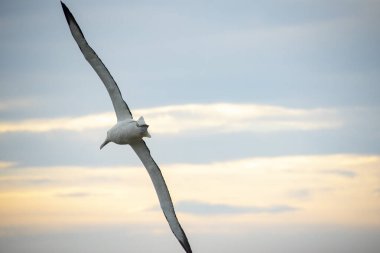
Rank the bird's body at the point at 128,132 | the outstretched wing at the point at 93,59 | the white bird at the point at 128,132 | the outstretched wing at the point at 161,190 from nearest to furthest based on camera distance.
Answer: the outstretched wing at the point at 93,59
the white bird at the point at 128,132
the bird's body at the point at 128,132
the outstretched wing at the point at 161,190

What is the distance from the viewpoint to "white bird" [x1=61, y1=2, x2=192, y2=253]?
5075 centimetres

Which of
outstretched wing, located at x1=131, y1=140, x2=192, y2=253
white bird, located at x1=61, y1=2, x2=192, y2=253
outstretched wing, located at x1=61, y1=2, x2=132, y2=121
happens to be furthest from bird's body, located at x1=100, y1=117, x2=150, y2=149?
outstretched wing, located at x1=61, y1=2, x2=132, y2=121

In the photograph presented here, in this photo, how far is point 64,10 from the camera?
168 ft

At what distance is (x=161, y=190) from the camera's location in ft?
179

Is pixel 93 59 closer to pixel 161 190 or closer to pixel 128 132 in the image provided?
pixel 128 132

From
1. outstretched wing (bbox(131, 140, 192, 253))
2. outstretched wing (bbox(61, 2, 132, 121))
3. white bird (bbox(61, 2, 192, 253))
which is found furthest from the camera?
outstretched wing (bbox(131, 140, 192, 253))

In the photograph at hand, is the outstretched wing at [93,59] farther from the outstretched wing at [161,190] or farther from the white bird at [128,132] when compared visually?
the outstretched wing at [161,190]

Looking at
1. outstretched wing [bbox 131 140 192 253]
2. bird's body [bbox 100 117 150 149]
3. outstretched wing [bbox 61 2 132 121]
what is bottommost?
outstretched wing [bbox 131 140 192 253]


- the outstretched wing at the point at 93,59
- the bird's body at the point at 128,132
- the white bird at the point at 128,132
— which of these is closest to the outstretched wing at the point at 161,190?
the white bird at the point at 128,132

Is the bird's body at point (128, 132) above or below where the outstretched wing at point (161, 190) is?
above

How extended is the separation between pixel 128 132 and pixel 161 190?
14.6ft

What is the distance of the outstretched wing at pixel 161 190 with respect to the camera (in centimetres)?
5372

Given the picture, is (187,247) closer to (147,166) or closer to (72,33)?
(147,166)

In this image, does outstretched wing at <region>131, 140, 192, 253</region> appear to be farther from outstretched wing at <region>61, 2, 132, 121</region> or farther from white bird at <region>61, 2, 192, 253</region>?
outstretched wing at <region>61, 2, 132, 121</region>
